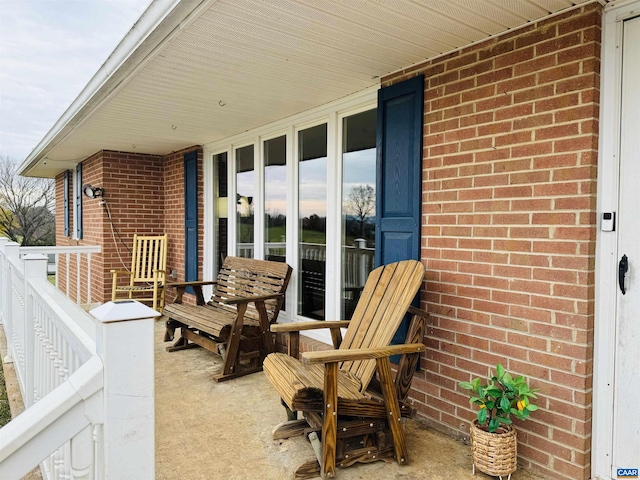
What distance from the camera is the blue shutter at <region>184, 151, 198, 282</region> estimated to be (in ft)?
18.7

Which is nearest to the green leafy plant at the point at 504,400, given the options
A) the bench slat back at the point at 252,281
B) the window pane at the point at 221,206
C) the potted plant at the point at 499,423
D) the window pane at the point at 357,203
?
the potted plant at the point at 499,423

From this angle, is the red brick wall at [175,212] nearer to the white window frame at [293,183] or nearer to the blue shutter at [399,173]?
the white window frame at [293,183]

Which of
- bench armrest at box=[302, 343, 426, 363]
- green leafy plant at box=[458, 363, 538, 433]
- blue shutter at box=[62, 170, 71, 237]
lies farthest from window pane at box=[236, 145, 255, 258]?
blue shutter at box=[62, 170, 71, 237]

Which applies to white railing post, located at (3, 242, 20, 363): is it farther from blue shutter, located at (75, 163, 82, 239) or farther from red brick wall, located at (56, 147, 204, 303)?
blue shutter, located at (75, 163, 82, 239)

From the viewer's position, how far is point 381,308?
2.69 meters

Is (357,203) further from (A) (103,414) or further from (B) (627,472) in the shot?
(A) (103,414)

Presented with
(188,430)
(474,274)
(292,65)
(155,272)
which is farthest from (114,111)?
(474,274)

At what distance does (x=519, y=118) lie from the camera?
2316 mm

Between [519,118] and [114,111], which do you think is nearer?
[519,118]

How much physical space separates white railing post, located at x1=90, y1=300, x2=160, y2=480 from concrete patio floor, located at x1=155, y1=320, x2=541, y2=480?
4.17 ft

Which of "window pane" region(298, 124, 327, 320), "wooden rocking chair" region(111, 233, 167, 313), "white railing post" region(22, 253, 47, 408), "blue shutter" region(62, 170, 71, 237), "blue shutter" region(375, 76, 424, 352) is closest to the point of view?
"white railing post" region(22, 253, 47, 408)

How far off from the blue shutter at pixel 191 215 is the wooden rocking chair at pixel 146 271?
0.41 meters

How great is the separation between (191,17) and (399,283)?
1764mm

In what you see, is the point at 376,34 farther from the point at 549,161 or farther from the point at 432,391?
the point at 432,391
